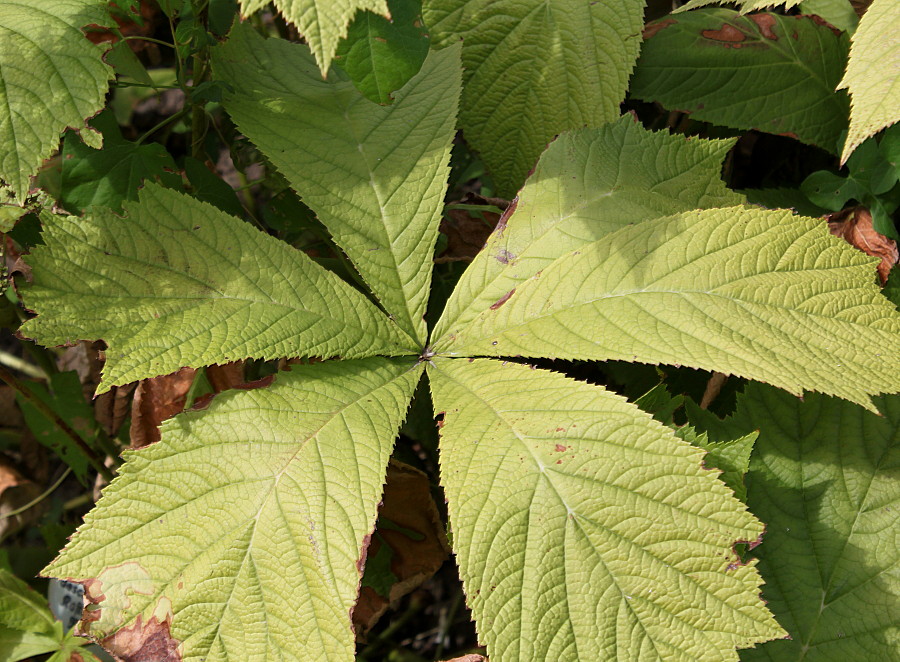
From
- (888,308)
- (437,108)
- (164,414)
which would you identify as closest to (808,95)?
(888,308)

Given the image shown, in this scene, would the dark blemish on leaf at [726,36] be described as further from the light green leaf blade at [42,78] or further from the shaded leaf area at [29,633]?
the shaded leaf area at [29,633]

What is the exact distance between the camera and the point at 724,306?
4.05 ft

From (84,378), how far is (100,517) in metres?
1.01

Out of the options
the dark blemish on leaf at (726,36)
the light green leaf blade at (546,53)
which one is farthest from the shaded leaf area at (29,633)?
the dark blemish on leaf at (726,36)

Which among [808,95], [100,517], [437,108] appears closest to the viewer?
[100,517]

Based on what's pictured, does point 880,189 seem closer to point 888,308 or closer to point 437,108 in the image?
point 888,308

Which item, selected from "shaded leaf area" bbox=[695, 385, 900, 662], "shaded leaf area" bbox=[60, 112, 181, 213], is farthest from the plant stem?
"shaded leaf area" bbox=[695, 385, 900, 662]

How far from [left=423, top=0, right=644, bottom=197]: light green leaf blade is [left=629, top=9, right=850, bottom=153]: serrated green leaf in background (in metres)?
0.18

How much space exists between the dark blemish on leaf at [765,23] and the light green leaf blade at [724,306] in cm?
65

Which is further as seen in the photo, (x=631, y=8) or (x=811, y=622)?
(x=631, y=8)

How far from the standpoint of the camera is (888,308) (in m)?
1.25

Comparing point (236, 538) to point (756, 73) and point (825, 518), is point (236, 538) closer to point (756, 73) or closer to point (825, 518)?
point (825, 518)

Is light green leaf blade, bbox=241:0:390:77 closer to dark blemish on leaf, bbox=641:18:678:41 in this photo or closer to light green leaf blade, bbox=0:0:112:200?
light green leaf blade, bbox=0:0:112:200

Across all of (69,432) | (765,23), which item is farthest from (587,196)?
(69,432)
